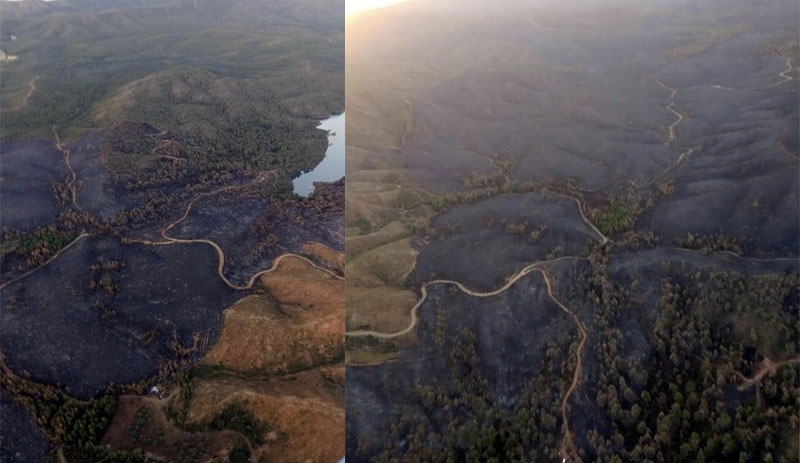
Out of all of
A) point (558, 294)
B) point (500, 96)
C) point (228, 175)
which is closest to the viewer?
point (558, 294)

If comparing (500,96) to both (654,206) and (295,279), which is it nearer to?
(654,206)

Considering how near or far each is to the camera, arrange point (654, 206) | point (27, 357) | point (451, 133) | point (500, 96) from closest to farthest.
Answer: point (27, 357), point (654, 206), point (451, 133), point (500, 96)

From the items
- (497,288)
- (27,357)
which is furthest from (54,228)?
(497,288)

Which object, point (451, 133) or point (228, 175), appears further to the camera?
point (451, 133)

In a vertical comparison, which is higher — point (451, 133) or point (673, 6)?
point (673, 6)

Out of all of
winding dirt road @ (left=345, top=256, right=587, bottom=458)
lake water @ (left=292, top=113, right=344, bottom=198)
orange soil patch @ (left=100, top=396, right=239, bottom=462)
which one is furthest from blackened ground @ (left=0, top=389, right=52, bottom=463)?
lake water @ (left=292, top=113, right=344, bottom=198)

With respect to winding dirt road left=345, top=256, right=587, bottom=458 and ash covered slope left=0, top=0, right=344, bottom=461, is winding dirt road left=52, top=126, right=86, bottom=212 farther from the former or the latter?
winding dirt road left=345, top=256, right=587, bottom=458

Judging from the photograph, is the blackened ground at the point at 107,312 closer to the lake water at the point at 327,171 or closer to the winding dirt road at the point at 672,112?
the lake water at the point at 327,171

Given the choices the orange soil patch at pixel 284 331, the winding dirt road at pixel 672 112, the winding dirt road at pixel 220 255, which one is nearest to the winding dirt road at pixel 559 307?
the orange soil patch at pixel 284 331
